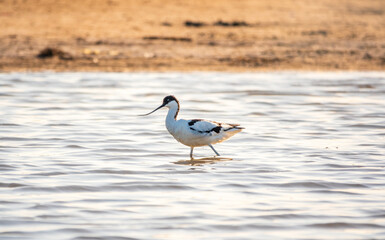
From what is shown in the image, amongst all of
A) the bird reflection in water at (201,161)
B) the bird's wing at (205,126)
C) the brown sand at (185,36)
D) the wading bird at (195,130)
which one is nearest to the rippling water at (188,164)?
the bird reflection in water at (201,161)

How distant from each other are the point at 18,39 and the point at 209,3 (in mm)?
7964

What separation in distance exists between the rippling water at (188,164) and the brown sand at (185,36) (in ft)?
7.90

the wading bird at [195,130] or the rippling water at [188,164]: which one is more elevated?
the wading bird at [195,130]

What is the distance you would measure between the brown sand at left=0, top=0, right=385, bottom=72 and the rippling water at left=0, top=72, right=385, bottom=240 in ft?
7.90

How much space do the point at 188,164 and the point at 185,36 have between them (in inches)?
500

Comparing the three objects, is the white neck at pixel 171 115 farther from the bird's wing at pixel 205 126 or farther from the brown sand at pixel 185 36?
the brown sand at pixel 185 36

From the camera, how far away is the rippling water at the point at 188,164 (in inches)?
264

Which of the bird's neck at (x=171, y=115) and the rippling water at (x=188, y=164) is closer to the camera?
the rippling water at (x=188, y=164)

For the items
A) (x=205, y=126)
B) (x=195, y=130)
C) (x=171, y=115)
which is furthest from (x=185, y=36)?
(x=195, y=130)

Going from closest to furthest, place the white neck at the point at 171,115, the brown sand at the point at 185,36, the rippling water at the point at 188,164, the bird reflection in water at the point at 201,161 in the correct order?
the rippling water at the point at 188,164, the bird reflection in water at the point at 201,161, the white neck at the point at 171,115, the brown sand at the point at 185,36

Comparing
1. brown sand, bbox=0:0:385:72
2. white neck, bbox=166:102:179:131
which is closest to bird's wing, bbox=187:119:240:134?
white neck, bbox=166:102:179:131

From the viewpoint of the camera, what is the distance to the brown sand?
19.9 meters

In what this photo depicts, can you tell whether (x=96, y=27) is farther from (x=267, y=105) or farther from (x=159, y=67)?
(x=267, y=105)

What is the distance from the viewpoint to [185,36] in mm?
21984
